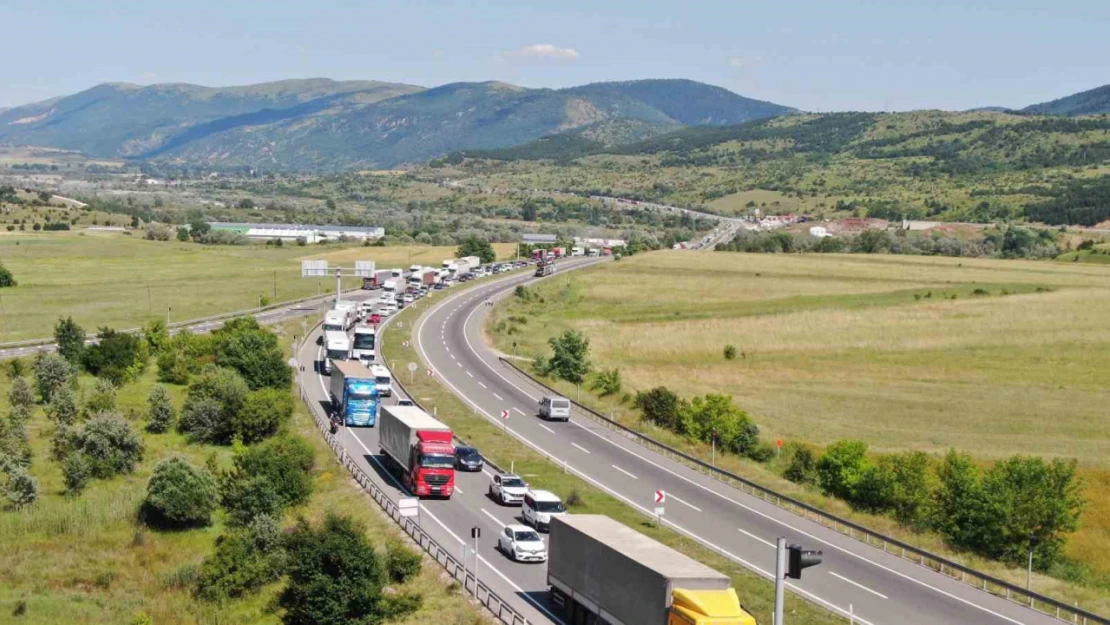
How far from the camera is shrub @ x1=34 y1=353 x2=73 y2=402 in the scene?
7250cm

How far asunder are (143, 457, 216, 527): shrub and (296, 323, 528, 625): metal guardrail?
657 cm

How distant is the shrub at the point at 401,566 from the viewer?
40.5 metres

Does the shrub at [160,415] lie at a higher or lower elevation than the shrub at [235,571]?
higher

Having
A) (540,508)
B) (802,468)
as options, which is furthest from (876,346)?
(540,508)

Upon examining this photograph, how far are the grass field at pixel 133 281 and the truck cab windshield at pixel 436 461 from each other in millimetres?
62901

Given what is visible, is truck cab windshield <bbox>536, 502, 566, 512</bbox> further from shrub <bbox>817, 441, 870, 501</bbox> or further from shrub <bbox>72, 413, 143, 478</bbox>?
shrub <bbox>72, 413, 143, 478</bbox>

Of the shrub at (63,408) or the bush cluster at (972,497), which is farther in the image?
the shrub at (63,408)

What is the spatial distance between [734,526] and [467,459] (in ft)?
44.8

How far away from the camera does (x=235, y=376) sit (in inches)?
2785

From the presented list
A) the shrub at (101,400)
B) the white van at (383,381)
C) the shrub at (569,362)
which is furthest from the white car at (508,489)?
the shrub at (569,362)

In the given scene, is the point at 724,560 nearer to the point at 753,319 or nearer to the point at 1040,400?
the point at 1040,400

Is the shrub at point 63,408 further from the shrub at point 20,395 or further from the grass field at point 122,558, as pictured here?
the grass field at point 122,558

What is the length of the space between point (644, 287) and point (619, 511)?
10617cm

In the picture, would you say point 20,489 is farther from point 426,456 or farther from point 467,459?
point 467,459
